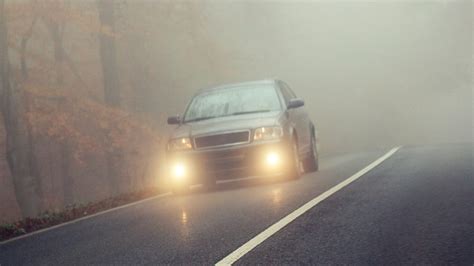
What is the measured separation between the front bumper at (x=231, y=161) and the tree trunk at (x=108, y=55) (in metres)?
16.6

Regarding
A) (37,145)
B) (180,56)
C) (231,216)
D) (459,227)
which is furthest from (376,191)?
(37,145)

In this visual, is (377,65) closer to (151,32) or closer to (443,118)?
(443,118)


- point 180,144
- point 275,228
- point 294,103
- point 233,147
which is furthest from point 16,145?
point 275,228

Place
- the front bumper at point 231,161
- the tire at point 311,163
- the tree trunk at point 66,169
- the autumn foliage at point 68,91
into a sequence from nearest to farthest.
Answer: the front bumper at point 231,161, the tire at point 311,163, the autumn foliage at point 68,91, the tree trunk at point 66,169

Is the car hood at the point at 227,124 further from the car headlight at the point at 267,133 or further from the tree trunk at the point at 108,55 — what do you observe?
the tree trunk at the point at 108,55

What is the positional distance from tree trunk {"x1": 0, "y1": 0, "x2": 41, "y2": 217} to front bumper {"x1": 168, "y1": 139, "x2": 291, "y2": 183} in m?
10.6

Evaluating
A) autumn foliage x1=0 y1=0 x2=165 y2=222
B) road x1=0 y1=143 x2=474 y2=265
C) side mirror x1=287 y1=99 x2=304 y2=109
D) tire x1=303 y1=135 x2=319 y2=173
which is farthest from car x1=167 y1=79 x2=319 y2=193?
autumn foliage x1=0 y1=0 x2=165 y2=222

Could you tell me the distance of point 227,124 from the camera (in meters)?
13.4

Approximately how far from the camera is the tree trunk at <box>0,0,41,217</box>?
22.6 m

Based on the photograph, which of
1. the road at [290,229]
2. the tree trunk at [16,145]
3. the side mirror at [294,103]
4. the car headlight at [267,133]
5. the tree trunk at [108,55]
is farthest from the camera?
the tree trunk at [108,55]

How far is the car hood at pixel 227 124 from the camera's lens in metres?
13.2

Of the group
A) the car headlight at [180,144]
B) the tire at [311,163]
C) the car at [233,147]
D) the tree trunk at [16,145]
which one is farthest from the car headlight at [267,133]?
the tree trunk at [16,145]

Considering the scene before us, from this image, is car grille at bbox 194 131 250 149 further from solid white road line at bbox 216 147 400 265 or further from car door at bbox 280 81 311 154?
solid white road line at bbox 216 147 400 265

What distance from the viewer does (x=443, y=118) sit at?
62.8 metres
